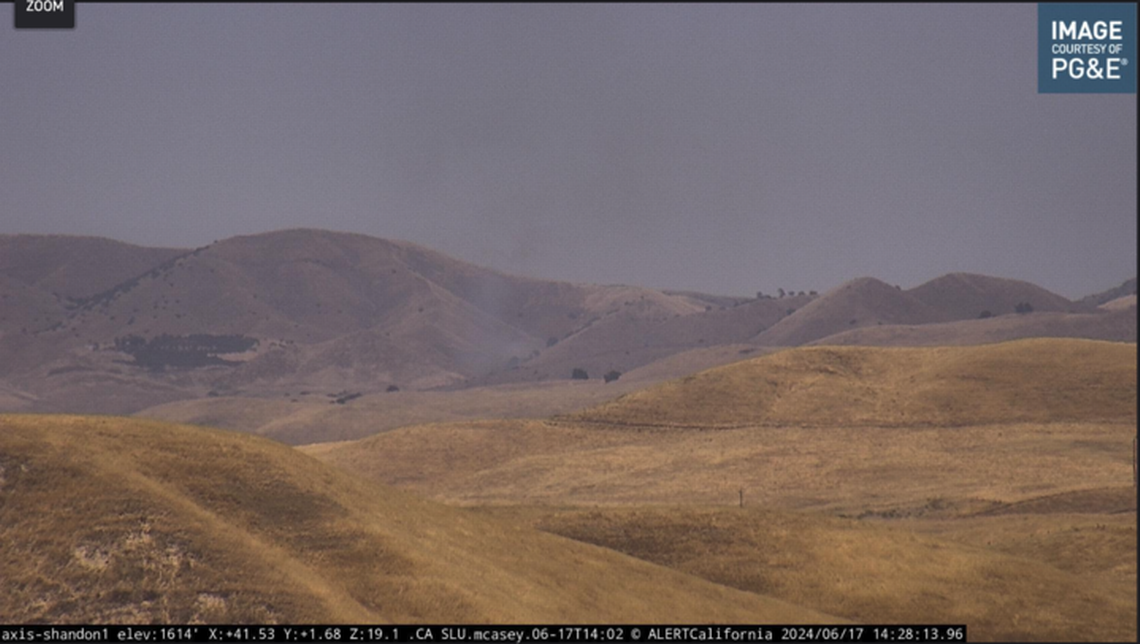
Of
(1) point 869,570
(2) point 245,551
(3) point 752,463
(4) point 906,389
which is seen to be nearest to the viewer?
(2) point 245,551

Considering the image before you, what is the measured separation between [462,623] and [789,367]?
113569mm

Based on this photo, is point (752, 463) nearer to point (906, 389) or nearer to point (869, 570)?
point (906, 389)

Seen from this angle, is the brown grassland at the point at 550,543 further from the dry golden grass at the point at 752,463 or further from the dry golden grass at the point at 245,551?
the dry golden grass at the point at 752,463

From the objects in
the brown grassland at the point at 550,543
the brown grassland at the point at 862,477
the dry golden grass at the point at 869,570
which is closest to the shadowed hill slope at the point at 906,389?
the brown grassland at the point at 862,477

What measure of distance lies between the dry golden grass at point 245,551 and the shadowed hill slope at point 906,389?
272 feet

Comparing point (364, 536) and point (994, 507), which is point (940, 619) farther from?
point (994, 507)

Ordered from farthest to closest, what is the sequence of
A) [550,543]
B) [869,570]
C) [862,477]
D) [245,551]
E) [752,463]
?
[752,463], [862,477], [869,570], [550,543], [245,551]

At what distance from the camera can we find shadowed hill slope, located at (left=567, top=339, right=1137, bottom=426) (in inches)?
4478

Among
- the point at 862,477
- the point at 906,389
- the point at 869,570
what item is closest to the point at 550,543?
the point at 869,570

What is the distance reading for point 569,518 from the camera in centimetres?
5319

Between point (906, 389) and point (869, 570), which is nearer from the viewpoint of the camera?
point (869, 570)

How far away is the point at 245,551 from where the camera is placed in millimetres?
29766

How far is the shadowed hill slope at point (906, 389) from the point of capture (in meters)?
114

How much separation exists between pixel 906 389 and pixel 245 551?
352 ft
